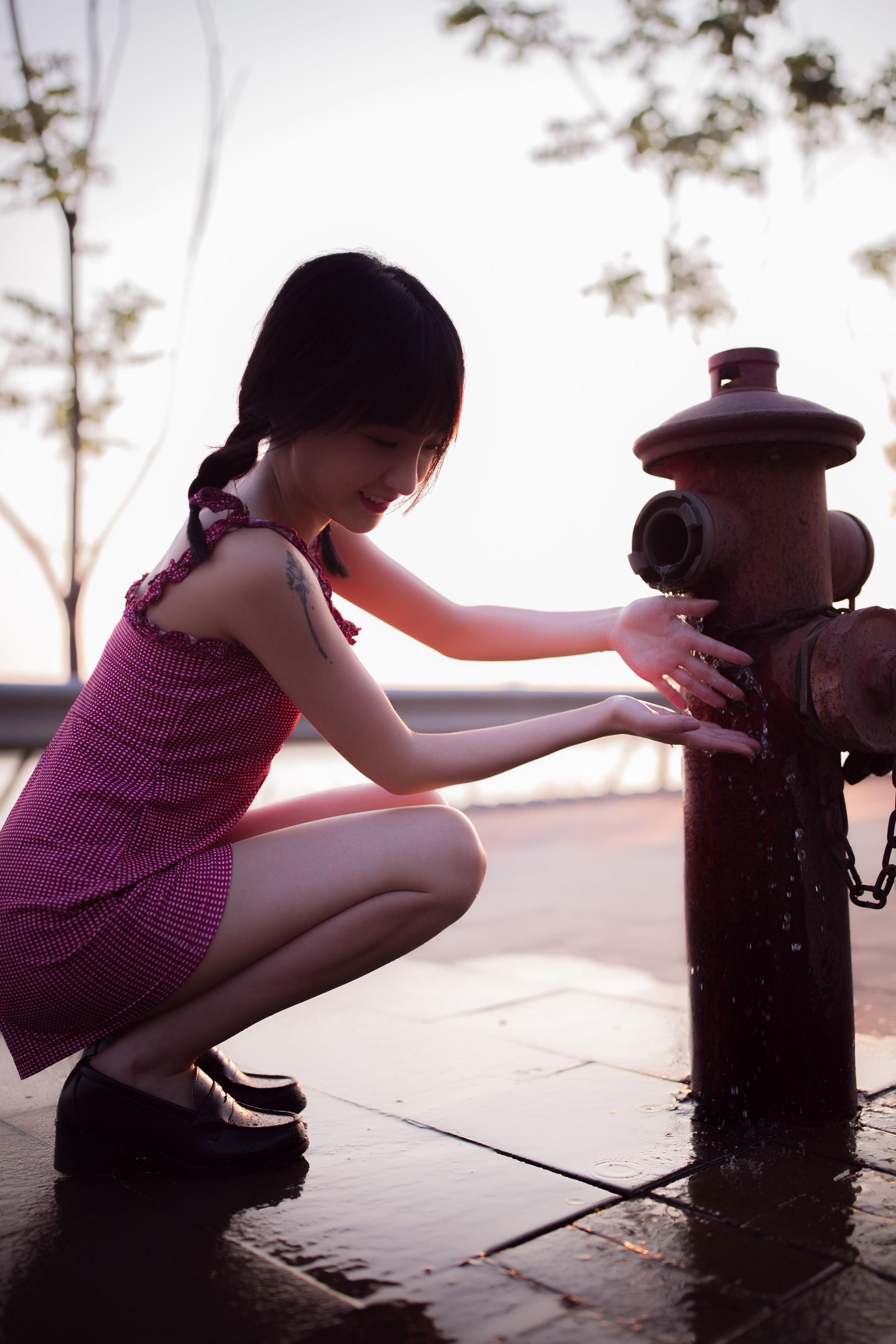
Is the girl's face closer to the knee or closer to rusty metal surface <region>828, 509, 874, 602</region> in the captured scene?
the knee

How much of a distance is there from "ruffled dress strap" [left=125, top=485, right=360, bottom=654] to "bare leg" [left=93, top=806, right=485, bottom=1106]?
377 millimetres

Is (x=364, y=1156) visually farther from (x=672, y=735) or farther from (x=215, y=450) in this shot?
(x=215, y=450)

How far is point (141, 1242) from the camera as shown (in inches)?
59.2

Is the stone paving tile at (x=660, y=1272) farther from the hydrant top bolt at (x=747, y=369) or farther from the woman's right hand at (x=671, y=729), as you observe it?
the hydrant top bolt at (x=747, y=369)

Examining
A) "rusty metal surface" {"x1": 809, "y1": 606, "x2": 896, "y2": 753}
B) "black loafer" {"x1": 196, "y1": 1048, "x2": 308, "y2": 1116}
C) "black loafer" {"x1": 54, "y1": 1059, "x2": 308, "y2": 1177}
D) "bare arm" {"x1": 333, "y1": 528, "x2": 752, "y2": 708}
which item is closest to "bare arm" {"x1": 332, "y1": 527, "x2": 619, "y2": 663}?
"bare arm" {"x1": 333, "y1": 528, "x2": 752, "y2": 708}

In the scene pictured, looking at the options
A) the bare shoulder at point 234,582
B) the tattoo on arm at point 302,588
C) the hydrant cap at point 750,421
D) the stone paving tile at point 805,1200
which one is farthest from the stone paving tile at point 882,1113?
the bare shoulder at point 234,582

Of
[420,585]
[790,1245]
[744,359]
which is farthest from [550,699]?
[790,1245]

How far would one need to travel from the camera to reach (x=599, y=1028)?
2.56 m

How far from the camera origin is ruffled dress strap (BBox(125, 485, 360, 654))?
1769 mm

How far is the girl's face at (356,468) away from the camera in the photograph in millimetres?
1775

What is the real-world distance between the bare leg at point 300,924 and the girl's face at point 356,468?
1.86 ft

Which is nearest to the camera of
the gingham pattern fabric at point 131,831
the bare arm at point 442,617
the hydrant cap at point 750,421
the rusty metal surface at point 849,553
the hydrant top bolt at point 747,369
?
the gingham pattern fabric at point 131,831

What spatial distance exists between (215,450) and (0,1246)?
51.0 inches

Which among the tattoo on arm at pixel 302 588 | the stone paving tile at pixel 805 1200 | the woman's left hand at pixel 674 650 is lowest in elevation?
the stone paving tile at pixel 805 1200
